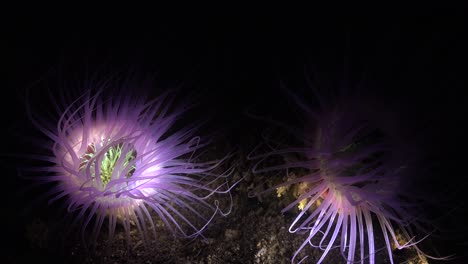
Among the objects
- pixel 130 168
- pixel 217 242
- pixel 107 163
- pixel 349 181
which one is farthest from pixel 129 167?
pixel 349 181

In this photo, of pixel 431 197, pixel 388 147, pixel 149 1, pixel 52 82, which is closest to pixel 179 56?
pixel 149 1

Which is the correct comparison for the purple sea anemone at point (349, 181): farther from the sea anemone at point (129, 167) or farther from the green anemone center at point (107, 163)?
the green anemone center at point (107, 163)

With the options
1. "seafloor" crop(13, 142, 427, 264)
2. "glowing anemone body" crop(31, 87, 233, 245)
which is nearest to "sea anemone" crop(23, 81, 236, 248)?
"glowing anemone body" crop(31, 87, 233, 245)

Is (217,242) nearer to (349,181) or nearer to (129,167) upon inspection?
(129,167)

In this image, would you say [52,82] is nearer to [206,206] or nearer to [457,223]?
[206,206]

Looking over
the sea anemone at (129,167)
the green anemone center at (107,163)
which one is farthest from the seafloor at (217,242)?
the green anemone center at (107,163)

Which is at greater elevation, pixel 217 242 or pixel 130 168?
pixel 130 168
